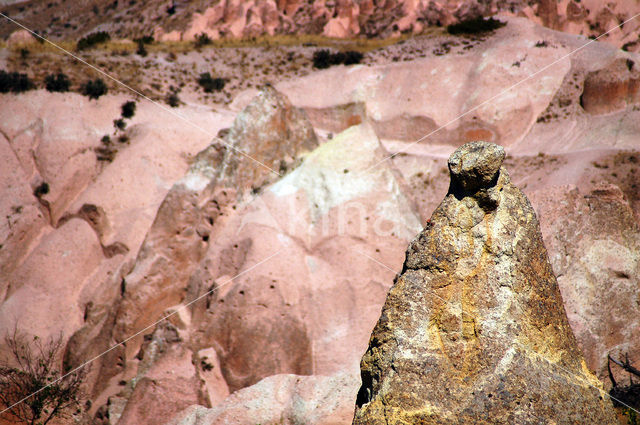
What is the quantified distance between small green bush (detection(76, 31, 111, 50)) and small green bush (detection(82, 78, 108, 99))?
346 inches

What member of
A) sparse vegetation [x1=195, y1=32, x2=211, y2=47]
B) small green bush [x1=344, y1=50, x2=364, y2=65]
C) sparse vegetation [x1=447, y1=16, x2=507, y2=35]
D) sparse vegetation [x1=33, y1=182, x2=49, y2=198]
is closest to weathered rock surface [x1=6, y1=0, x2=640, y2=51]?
sparse vegetation [x1=195, y1=32, x2=211, y2=47]

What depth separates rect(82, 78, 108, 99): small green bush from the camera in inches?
1338

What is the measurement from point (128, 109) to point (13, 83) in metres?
5.88

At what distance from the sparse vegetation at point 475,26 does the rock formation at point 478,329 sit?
114 ft

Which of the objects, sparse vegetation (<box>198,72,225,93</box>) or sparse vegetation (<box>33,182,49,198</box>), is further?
sparse vegetation (<box>198,72,225,93</box>)

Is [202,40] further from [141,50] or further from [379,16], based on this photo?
[379,16]

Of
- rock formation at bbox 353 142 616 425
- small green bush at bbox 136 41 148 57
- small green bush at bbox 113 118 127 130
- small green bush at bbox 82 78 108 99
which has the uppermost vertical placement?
rock formation at bbox 353 142 616 425

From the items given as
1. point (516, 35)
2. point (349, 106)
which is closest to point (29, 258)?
point (349, 106)

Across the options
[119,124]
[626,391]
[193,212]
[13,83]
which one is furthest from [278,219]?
[13,83]

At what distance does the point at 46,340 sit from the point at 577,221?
810 inches

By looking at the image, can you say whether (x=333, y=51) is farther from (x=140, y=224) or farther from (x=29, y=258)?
(x=29, y=258)

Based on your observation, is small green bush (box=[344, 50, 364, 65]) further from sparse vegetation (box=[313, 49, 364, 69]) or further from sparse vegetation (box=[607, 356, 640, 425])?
sparse vegetation (box=[607, 356, 640, 425])

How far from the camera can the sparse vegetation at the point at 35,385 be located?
21.8 m

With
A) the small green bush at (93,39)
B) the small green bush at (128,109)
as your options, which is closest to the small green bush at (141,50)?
the small green bush at (93,39)
